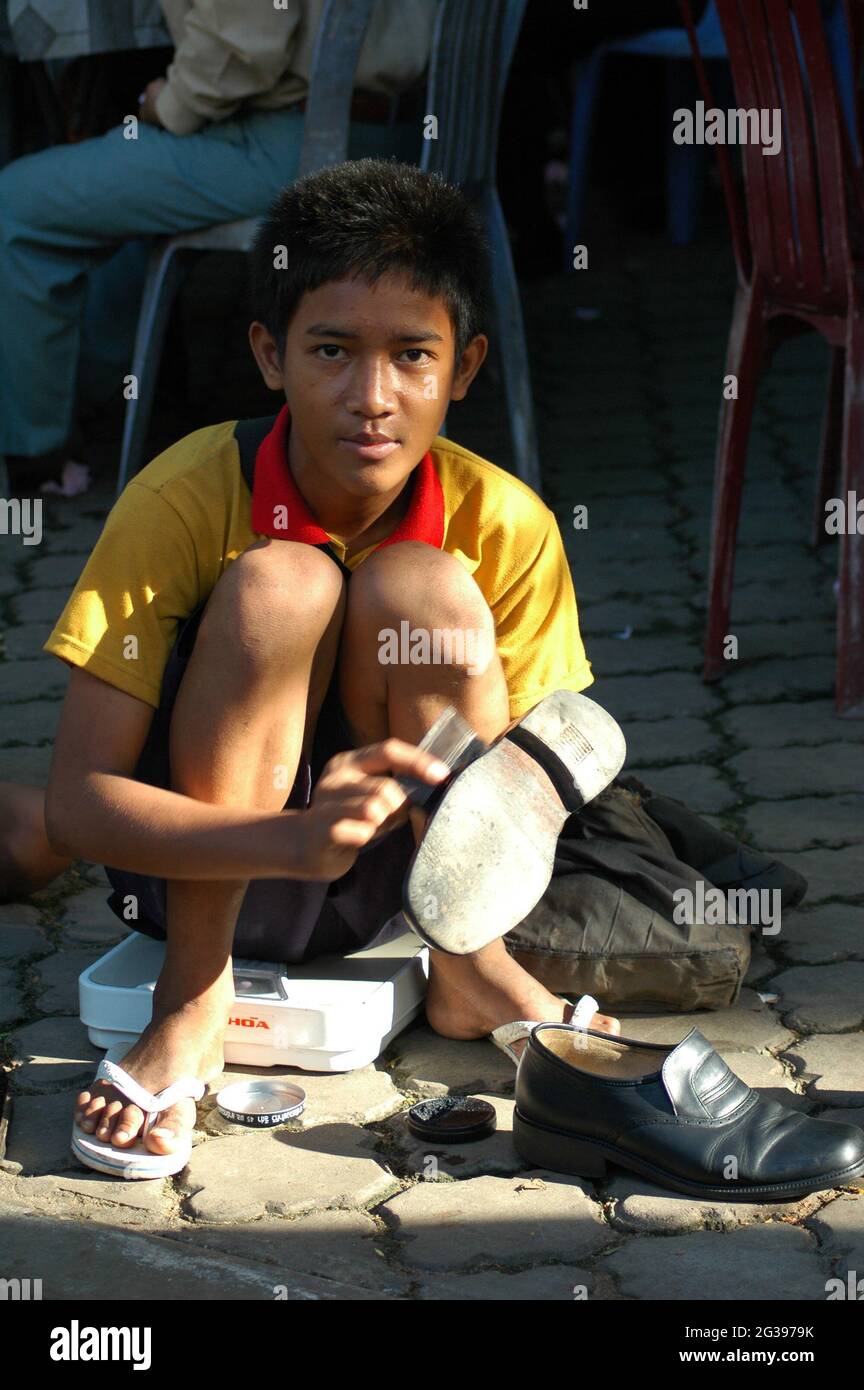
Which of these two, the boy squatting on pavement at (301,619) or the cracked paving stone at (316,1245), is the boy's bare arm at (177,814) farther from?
the cracked paving stone at (316,1245)

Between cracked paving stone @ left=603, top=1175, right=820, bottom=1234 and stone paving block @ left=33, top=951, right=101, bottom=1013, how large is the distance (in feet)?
2.86

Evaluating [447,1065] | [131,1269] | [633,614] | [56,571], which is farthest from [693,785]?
[56,571]

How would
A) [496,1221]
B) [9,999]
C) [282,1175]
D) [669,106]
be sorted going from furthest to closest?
1. [669,106]
2. [9,999]
3. [282,1175]
4. [496,1221]

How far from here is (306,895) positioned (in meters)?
2.28

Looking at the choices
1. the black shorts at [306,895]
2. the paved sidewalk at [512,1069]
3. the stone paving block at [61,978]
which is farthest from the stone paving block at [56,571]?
the black shorts at [306,895]

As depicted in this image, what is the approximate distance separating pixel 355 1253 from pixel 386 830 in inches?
18.0

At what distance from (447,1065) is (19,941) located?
756mm

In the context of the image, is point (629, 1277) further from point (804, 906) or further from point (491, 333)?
point (491, 333)

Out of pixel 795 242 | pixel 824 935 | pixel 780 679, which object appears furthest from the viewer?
pixel 780 679

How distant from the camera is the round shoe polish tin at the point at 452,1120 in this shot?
6.89ft

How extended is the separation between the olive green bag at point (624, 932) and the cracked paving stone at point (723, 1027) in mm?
16

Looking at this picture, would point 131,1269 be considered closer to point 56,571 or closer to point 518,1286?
point 518,1286

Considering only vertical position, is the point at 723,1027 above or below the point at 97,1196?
above

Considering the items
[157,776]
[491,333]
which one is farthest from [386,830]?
[491,333]
